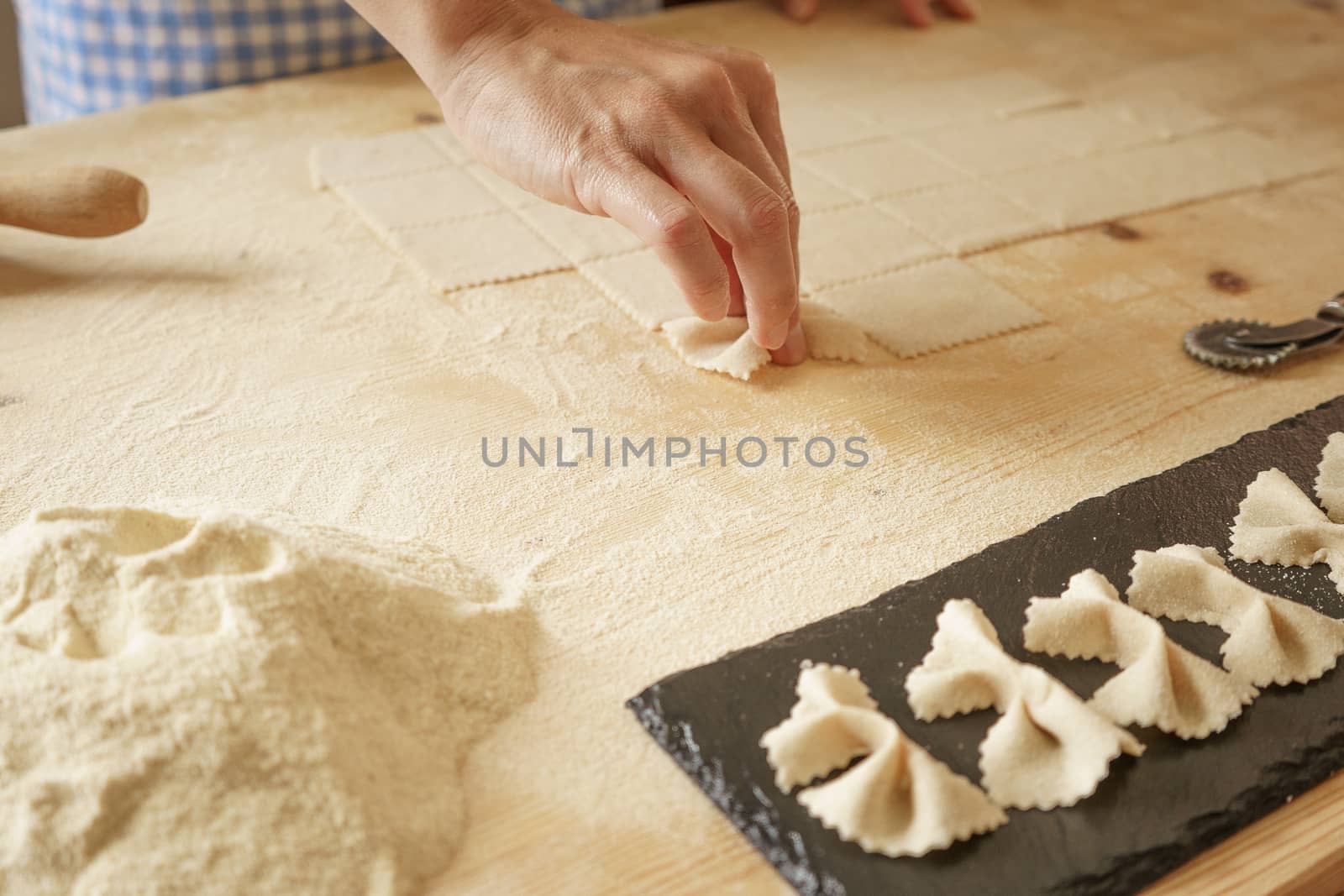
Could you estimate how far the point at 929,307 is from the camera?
5.17 feet

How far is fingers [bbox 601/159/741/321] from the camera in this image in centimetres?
125

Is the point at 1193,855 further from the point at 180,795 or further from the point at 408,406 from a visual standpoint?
the point at 408,406

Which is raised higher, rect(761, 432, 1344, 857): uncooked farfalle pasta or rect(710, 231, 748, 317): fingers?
rect(710, 231, 748, 317): fingers

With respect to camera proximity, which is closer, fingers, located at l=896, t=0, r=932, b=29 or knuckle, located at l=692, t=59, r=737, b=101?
knuckle, located at l=692, t=59, r=737, b=101

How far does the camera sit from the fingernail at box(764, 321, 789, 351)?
1.35 meters

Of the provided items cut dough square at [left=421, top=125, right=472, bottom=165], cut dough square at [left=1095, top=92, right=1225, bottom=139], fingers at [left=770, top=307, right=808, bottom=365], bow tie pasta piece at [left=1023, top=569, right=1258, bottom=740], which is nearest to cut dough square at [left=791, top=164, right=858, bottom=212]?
fingers at [left=770, top=307, right=808, bottom=365]

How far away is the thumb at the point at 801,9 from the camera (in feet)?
8.16

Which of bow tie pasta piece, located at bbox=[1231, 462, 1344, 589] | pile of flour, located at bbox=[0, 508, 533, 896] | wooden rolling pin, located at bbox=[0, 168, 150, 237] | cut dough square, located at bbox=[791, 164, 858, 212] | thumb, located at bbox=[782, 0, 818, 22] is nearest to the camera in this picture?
pile of flour, located at bbox=[0, 508, 533, 896]

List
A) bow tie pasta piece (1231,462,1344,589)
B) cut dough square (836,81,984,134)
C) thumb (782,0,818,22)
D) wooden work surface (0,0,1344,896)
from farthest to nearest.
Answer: thumb (782,0,818,22) → cut dough square (836,81,984,134) → bow tie pasta piece (1231,462,1344,589) → wooden work surface (0,0,1344,896)

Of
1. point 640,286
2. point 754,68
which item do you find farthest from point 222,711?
point 754,68

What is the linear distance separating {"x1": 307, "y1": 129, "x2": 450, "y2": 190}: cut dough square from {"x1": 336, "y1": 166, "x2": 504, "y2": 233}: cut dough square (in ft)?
0.08

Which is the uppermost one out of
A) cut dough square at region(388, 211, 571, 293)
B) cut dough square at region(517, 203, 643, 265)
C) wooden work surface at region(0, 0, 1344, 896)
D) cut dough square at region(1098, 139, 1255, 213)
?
cut dough square at region(1098, 139, 1255, 213)

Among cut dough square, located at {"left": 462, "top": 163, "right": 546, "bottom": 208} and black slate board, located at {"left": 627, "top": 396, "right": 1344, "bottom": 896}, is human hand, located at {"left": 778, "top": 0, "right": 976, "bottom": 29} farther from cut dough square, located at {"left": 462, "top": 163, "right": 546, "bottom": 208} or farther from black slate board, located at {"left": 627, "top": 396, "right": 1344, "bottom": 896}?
black slate board, located at {"left": 627, "top": 396, "right": 1344, "bottom": 896}

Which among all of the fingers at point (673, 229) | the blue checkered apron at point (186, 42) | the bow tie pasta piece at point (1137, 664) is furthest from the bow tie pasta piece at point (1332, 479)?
the blue checkered apron at point (186, 42)
